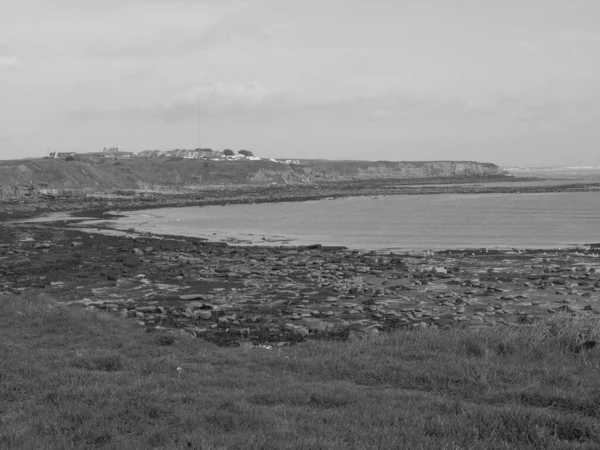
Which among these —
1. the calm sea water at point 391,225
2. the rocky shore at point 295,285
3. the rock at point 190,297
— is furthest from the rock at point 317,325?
the calm sea water at point 391,225

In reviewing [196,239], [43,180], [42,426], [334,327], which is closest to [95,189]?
[43,180]

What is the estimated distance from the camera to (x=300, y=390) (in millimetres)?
9281

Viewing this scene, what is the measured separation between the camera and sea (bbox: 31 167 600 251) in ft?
146

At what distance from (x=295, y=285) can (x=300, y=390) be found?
1505cm

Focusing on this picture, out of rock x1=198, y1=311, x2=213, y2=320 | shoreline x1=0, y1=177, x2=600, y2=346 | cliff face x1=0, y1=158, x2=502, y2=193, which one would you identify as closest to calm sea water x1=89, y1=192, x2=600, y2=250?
shoreline x1=0, y1=177, x2=600, y2=346

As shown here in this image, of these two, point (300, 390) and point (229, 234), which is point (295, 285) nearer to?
point (300, 390)

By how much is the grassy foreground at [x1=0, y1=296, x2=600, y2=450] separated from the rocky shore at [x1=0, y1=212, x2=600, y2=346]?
2722mm

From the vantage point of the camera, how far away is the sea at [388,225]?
44513 millimetres

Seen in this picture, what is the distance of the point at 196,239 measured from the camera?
43594mm

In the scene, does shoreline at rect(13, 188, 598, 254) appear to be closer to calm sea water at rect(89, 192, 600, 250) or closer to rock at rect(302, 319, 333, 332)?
calm sea water at rect(89, 192, 600, 250)

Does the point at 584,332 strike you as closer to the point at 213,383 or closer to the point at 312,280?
the point at 213,383

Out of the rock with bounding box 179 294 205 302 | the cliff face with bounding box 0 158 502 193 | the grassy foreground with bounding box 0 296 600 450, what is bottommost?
the rock with bounding box 179 294 205 302

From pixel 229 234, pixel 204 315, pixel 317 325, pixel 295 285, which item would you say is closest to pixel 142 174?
pixel 229 234

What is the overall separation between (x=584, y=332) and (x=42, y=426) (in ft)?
34.0
